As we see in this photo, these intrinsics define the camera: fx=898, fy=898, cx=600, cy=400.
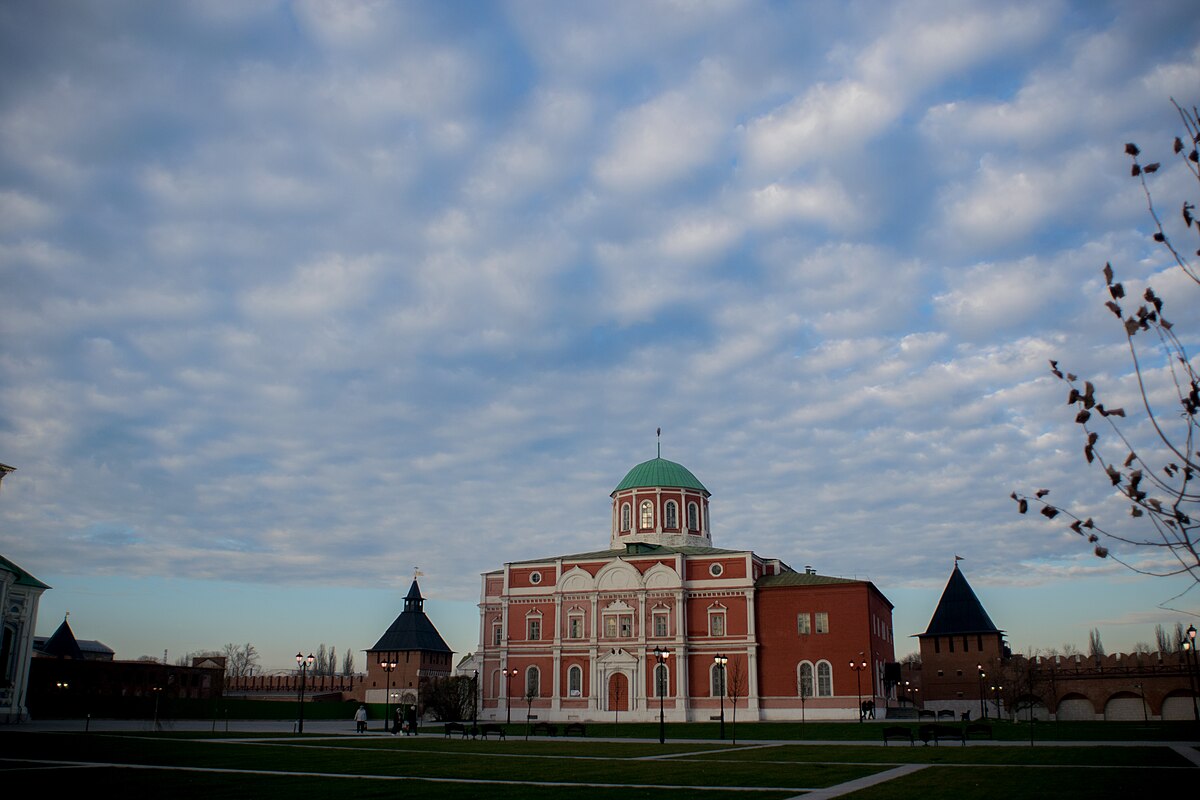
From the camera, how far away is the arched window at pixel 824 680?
56.7 meters

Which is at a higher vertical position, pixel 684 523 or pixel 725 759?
pixel 684 523

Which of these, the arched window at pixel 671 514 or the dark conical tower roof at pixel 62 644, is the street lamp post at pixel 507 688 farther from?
the dark conical tower roof at pixel 62 644

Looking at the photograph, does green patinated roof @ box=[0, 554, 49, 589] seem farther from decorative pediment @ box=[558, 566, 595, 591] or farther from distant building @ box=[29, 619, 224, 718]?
decorative pediment @ box=[558, 566, 595, 591]

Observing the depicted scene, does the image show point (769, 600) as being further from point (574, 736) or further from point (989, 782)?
point (989, 782)

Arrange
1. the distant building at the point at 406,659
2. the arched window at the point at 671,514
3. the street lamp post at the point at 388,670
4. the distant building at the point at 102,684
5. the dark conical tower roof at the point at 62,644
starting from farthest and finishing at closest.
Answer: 1. the distant building at the point at 406,659
2. the dark conical tower roof at the point at 62,644
3. the arched window at the point at 671,514
4. the distant building at the point at 102,684
5. the street lamp post at the point at 388,670

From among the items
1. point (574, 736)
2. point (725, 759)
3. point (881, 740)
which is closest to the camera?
point (725, 759)

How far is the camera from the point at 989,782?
18.1 m

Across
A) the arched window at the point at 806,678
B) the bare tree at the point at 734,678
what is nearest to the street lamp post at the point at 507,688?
the bare tree at the point at 734,678

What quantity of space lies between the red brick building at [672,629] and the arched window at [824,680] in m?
0.06

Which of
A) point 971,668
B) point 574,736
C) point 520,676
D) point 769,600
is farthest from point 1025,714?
point 574,736

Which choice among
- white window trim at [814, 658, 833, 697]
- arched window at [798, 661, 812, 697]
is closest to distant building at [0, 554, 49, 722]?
arched window at [798, 661, 812, 697]

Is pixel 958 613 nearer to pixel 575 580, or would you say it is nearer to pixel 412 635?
pixel 575 580

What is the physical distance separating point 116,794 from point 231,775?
4.32 meters

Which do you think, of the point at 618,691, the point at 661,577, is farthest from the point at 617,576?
the point at 618,691
